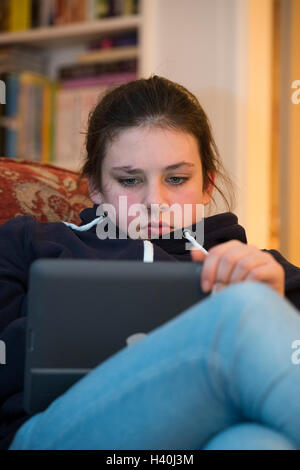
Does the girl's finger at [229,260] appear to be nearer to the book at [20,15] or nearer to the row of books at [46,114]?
the row of books at [46,114]

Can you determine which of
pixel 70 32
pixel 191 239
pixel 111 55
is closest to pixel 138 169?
pixel 191 239

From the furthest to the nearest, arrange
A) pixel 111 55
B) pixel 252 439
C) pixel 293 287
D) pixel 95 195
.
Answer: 1. pixel 111 55
2. pixel 95 195
3. pixel 293 287
4. pixel 252 439

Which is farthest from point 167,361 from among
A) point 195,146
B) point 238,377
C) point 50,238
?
point 195,146

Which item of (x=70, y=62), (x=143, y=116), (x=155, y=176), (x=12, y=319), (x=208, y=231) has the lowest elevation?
(x=12, y=319)

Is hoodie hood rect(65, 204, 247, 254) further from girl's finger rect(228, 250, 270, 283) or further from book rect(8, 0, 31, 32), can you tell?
book rect(8, 0, 31, 32)

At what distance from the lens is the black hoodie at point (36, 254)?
796 millimetres

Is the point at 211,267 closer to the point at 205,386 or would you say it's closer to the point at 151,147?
the point at 205,386

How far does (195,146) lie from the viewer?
1.11 meters

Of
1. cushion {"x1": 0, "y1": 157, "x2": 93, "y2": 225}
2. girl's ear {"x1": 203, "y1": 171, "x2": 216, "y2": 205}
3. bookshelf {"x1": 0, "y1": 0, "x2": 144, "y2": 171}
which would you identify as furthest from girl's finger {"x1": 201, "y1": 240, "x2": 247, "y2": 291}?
bookshelf {"x1": 0, "y1": 0, "x2": 144, "y2": 171}

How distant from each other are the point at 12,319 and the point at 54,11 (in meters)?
1.75

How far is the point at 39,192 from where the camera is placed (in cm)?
125

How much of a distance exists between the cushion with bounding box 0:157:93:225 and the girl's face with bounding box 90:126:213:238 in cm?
21

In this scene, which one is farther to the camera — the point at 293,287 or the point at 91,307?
the point at 293,287

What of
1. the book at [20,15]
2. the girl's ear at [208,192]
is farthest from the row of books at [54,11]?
the girl's ear at [208,192]
